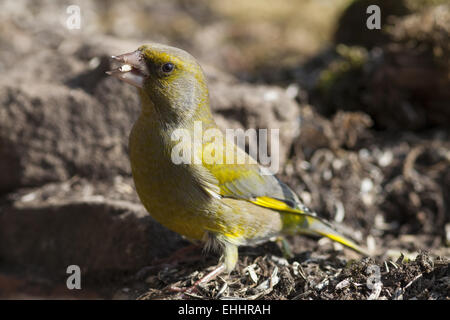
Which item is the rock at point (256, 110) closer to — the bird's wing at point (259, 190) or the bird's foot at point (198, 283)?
the bird's wing at point (259, 190)

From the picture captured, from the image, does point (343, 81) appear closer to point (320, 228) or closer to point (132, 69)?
point (320, 228)

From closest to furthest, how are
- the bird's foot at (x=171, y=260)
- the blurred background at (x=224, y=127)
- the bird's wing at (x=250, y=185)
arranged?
the bird's wing at (x=250, y=185), the bird's foot at (x=171, y=260), the blurred background at (x=224, y=127)

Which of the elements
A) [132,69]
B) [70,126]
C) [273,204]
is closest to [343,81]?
[273,204]

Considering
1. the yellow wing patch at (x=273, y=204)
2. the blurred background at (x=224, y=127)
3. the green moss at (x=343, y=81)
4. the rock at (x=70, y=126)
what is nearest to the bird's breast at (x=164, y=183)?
the yellow wing patch at (x=273, y=204)

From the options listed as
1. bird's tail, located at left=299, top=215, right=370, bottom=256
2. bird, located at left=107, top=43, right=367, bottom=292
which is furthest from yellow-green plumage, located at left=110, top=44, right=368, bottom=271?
bird's tail, located at left=299, top=215, right=370, bottom=256

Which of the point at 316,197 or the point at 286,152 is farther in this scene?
the point at 286,152
